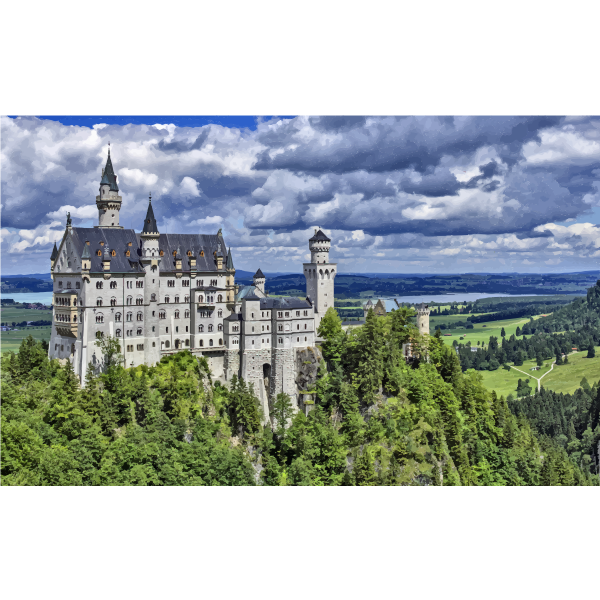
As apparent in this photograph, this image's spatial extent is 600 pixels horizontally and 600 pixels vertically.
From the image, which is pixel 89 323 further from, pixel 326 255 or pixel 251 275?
pixel 326 255

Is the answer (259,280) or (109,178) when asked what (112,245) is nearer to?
(109,178)

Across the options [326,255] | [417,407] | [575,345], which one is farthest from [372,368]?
[575,345]

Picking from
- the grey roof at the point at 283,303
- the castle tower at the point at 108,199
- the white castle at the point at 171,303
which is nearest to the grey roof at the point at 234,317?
the white castle at the point at 171,303

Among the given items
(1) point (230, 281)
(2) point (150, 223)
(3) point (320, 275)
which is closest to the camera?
(2) point (150, 223)

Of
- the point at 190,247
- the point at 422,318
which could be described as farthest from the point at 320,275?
the point at 422,318

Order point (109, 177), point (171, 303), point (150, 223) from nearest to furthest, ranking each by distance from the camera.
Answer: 1. point (150, 223)
2. point (109, 177)
3. point (171, 303)
